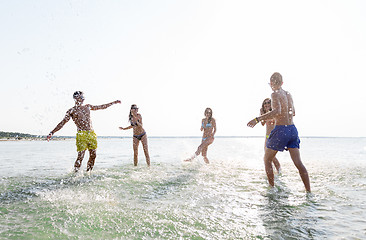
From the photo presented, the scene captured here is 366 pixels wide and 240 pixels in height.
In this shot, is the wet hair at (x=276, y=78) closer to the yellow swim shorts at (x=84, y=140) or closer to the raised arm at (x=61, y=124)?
the yellow swim shorts at (x=84, y=140)

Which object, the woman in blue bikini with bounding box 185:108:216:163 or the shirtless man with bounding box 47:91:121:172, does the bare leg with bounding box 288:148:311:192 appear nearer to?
the shirtless man with bounding box 47:91:121:172

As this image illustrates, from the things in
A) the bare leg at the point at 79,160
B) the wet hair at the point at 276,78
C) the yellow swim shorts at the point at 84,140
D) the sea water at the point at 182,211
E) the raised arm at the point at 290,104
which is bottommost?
the sea water at the point at 182,211

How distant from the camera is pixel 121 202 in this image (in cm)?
376

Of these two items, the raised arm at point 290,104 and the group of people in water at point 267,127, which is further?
the raised arm at point 290,104

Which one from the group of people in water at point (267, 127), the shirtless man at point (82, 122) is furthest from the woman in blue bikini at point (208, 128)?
the shirtless man at point (82, 122)

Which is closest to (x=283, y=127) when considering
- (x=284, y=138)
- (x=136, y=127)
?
(x=284, y=138)

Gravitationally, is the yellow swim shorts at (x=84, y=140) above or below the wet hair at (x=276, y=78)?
below

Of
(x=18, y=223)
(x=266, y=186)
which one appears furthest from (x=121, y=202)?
(x=266, y=186)

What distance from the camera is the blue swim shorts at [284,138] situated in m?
4.40

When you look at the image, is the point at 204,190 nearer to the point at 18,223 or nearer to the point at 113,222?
the point at 113,222

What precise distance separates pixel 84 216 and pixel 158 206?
3.59ft

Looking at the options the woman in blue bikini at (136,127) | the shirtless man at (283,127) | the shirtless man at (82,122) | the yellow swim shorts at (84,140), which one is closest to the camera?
the shirtless man at (283,127)

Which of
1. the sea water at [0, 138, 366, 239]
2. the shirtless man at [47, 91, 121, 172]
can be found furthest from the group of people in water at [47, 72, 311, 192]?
the sea water at [0, 138, 366, 239]

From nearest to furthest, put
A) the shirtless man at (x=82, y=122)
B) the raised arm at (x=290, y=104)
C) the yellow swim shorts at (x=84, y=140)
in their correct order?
the raised arm at (x=290, y=104) < the shirtless man at (x=82, y=122) < the yellow swim shorts at (x=84, y=140)
